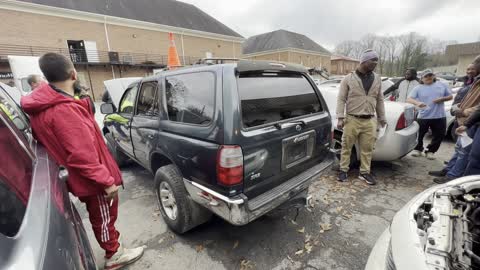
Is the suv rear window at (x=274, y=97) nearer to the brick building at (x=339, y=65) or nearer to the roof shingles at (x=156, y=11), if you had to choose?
the roof shingles at (x=156, y=11)

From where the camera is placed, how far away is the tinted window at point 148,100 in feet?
9.16

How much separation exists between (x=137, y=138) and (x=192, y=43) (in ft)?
94.2

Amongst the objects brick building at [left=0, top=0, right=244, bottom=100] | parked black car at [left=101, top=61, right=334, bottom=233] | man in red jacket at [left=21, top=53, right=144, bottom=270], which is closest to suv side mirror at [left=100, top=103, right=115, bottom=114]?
parked black car at [left=101, top=61, right=334, bottom=233]

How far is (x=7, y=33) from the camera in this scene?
1738 cm

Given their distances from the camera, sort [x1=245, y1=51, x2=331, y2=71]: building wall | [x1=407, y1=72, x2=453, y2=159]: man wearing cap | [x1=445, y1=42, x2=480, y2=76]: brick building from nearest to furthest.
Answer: [x1=407, y1=72, x2=453, y2=159]: man wearing cap
[x1=445, y1=42, x2=480, y2=76]: brick building
[x1=245, y1=51, x2=331, y2=71]: building wall

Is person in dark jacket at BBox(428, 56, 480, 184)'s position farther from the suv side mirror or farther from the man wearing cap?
the suv side mirror

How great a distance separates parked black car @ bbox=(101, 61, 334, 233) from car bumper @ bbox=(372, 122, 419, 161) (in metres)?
1.55

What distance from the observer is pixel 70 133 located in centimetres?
163

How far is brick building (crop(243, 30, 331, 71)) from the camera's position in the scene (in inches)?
1545

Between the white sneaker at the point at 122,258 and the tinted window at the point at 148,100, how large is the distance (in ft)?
5.00

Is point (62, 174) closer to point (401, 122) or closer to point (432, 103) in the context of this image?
point (401, 122)

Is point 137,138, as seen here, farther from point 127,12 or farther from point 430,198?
point 127,12

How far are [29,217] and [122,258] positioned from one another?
1590 millimetres

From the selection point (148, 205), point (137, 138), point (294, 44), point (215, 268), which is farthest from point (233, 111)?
point (294, 44)
